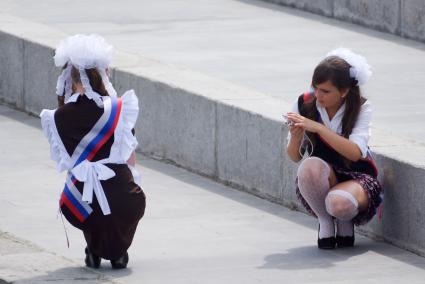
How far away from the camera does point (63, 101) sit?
8273 millimetres

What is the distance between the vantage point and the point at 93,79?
8.11 m

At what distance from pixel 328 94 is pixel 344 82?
0.35ft

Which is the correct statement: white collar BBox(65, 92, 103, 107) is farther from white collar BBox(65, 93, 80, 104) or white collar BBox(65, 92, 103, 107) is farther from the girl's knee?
the girl's knee

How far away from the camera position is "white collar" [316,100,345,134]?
8531 mm

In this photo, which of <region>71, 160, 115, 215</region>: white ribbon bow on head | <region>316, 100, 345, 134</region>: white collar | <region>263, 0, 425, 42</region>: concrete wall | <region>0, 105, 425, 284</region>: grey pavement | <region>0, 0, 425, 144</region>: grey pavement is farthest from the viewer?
<region>263, 0, 425, 42</region>: concrete wall

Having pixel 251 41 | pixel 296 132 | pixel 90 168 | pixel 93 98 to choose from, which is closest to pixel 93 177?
pixel 90 168

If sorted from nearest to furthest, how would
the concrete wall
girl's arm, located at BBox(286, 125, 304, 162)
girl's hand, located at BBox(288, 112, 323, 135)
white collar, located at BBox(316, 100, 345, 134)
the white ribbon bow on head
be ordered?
the white ribbon bow on head
girl's hand, located at BBox(288, 112, 323, 135)
girl's arm, located at BBox(286, 125, 304, 162)
white collar, located at BBox(316, 100, 345, 134)
the concrete wall

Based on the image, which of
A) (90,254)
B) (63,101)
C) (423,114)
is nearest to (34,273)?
(90,254)

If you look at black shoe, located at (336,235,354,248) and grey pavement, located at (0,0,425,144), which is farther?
grey pavement, located at (0,0,425,144)

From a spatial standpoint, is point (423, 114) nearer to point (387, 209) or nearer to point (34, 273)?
point (387, 209)

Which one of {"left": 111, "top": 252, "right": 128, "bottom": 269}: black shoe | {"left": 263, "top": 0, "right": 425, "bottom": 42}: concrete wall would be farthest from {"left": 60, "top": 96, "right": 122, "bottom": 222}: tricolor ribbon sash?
{"left": 263, "top": 0, "right": 425, "bottom": 42}: concrete wall

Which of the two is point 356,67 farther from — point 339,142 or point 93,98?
point 93,98

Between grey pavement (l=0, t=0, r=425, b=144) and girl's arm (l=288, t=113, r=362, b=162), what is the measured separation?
1466 millimetres

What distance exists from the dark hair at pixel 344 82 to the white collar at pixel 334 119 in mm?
29
